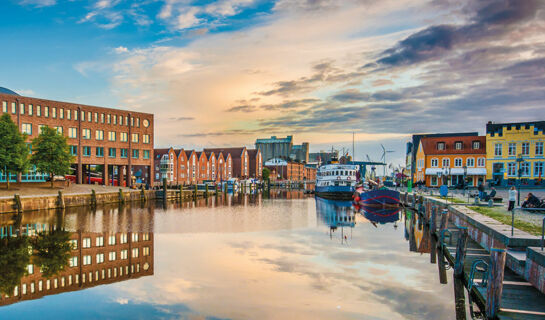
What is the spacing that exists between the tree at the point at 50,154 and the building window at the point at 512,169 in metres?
66.8

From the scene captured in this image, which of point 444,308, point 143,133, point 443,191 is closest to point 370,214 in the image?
point 443,191

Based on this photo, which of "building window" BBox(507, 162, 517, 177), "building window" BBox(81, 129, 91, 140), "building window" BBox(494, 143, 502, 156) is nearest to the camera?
"building window" BBox(507, 162, 517, 177)

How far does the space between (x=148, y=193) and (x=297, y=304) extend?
2209 inches

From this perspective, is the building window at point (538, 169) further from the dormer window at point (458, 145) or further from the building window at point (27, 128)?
the building window at point (27, 128)

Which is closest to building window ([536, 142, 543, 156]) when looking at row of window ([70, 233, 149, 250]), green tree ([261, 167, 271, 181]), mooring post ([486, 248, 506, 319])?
row of window ([70, 233, 149, 250])

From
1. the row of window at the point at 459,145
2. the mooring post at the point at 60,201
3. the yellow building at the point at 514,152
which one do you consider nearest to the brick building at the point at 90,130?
the mooring post at the point at 60,201

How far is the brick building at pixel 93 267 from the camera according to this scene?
15.6m

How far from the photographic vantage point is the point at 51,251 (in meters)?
22.2

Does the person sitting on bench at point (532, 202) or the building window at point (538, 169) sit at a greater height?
the building window at point (538, 169)

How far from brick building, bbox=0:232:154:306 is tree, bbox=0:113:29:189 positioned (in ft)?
87.1

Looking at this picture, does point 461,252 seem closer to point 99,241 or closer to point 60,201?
point 99,241

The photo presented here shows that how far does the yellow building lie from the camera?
6103 cm

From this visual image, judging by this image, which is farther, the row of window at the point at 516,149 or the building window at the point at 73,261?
the row of window at the point at 516,149

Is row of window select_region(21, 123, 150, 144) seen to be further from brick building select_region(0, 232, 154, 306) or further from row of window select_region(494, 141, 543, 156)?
row of window select_region(494, 141, 543, 156)
